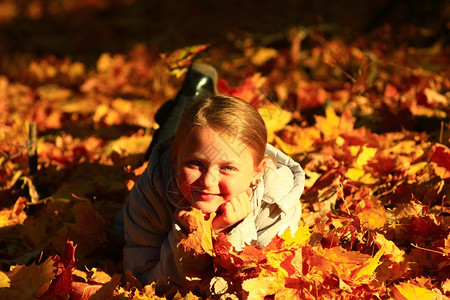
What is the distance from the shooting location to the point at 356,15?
21.6 ft

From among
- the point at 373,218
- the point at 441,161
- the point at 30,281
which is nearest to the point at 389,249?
the point at 373,218

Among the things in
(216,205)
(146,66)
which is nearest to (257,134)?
(216,205)

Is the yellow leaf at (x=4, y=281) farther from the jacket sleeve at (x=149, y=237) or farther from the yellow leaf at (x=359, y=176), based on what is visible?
the yellow leaf at (x=359, y=176)

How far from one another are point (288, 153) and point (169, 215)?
115 cm

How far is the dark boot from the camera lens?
117 inches

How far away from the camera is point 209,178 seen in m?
1.90

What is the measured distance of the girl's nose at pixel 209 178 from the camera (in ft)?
6.22

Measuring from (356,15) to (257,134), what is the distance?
518 cm

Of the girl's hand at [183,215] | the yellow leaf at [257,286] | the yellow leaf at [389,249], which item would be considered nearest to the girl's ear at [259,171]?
the girl's hand at [183,215]

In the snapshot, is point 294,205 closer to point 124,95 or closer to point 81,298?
point 81,298

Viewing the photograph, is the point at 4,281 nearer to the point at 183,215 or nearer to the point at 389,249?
the point at 183,215

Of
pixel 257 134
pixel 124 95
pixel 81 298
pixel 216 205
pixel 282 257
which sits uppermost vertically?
pixel 257 134

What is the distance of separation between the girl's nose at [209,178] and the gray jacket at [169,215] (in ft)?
0.78

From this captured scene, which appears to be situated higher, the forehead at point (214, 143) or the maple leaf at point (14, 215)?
→ the forehead at point (214, 143)
